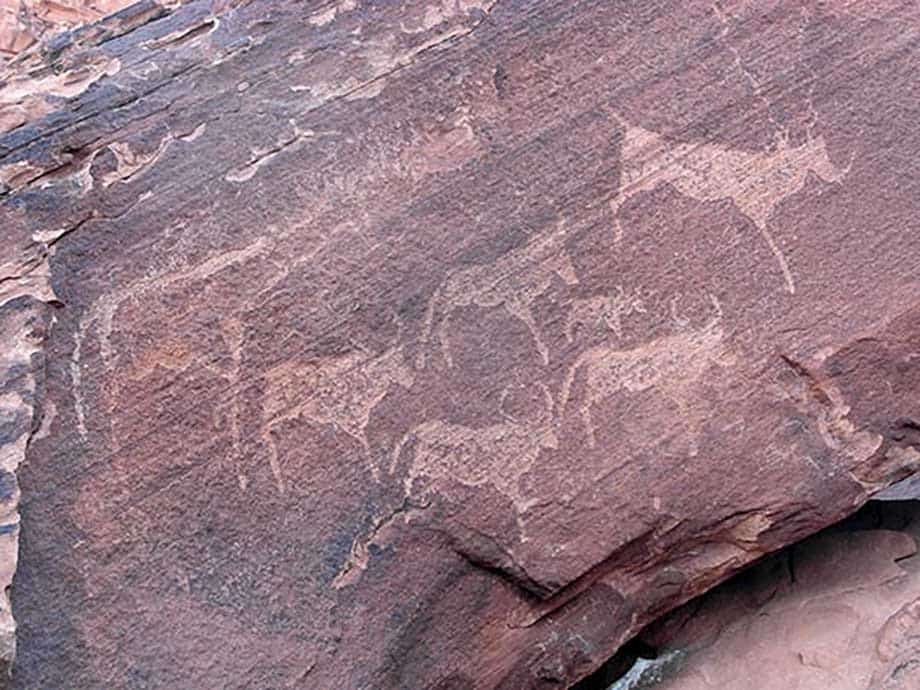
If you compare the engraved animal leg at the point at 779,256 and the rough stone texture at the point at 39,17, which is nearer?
the engraved animal leg at the point at 779,256

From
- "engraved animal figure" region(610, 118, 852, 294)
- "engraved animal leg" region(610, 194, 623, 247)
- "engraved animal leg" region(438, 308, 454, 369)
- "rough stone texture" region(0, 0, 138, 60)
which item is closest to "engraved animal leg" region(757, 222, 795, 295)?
"engraved animal figure" region(610, 118, 852, 294)

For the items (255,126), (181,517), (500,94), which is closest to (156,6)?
(255,126)

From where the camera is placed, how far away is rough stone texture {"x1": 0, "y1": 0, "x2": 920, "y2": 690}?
6.06ft

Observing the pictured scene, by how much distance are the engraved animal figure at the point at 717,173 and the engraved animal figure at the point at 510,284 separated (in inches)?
4.7

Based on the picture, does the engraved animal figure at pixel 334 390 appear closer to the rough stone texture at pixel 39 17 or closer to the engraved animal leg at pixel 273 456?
the engraved animal leg at pixel 273 456

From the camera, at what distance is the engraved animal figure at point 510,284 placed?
1966mm

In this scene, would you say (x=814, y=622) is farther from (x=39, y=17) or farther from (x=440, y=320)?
(x=39, y=17)

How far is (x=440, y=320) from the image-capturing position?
1.96 metres

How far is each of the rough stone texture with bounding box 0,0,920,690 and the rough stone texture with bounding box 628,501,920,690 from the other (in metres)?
0.17

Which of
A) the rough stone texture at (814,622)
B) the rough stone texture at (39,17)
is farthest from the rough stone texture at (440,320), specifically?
the rough stone texture at (39,17)

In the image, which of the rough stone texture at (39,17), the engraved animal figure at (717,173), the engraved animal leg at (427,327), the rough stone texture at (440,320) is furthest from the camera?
the rough stone texture at (39,17)

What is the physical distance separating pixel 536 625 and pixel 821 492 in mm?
486

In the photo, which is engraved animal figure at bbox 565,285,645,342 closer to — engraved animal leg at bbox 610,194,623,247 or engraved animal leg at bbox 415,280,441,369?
engraved animal leg at bbox 610,194,623,247

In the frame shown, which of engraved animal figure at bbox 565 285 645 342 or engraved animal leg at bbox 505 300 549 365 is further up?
engraved animal leg at bbox 505 300 549 365
